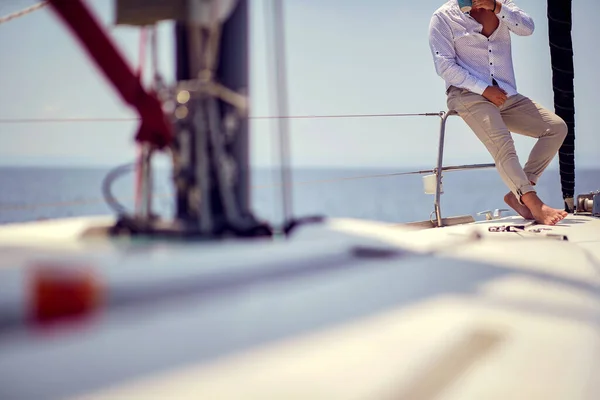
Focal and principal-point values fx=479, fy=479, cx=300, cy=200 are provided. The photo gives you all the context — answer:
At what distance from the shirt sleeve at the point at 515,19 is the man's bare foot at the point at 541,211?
1.73 feet

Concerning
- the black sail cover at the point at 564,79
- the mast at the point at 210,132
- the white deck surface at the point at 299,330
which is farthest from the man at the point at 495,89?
the mast at the point at 210,132

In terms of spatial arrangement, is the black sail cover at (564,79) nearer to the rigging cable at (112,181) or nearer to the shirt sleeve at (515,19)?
the shirt sleeve at (515,19)

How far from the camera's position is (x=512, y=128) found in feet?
5.04

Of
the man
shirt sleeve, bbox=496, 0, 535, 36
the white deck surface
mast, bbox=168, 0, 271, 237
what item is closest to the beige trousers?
the man

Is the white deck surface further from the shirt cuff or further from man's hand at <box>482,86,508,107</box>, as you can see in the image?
the shirt cuff

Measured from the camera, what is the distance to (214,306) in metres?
0.38

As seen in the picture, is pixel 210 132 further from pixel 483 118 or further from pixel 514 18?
pixel 514 18

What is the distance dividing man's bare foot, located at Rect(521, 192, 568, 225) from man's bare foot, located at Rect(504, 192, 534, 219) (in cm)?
9

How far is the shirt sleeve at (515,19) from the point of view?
1433mm

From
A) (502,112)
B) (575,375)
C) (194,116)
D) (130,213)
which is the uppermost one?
(502,112)

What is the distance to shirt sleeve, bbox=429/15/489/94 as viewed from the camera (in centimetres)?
140

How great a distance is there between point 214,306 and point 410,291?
0.21 meters

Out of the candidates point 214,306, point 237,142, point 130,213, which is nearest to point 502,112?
point 237,142

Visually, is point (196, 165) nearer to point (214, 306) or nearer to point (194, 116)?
point (194, 116)
